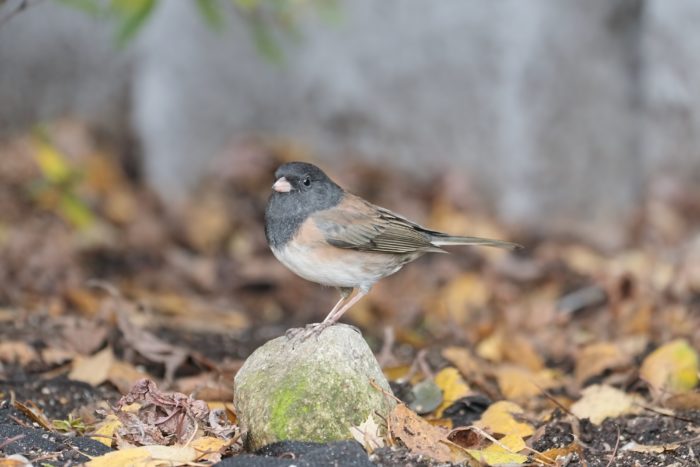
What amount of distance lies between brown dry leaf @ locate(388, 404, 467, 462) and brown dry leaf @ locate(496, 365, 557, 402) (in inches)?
35.3

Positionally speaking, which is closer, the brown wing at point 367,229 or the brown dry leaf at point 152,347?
the brown wing at point 367,229

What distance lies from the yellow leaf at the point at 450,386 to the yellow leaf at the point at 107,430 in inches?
40.1

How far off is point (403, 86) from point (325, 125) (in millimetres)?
555

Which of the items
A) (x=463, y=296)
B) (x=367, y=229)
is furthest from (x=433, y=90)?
(x=367, y=229)

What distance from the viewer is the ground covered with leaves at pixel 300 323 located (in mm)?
2814

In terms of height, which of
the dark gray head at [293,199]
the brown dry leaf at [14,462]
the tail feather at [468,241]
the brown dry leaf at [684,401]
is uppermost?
the dark gray head at [293,199]

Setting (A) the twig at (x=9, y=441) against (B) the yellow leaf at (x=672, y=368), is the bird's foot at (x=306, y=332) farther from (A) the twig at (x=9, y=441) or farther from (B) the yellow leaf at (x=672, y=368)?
(B) the yellow leaf at (x=672, y=368)

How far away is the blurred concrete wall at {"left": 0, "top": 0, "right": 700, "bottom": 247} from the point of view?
18.9ft

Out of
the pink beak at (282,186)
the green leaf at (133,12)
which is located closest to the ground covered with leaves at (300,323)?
the pink beak at (282,186)

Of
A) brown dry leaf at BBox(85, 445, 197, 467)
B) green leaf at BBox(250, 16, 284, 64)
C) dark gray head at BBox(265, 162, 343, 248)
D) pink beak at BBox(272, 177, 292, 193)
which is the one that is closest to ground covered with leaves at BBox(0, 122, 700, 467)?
brown dry leaf at BBox(85, 445, 197, 467)

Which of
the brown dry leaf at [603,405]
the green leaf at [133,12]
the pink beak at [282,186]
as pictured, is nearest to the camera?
the brown dry leaf at [603,405]

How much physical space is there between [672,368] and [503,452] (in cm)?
105

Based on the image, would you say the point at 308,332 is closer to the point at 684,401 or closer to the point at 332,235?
the point at 332,235

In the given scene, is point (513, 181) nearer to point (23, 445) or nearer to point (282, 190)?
point (282, 190)
